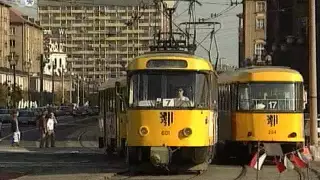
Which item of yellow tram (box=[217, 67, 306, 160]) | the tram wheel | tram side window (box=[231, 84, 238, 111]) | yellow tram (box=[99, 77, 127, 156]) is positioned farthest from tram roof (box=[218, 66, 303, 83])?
Result: the tram wheel

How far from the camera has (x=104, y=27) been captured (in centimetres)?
7200

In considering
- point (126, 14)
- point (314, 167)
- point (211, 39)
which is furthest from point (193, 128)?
point (126, 14)

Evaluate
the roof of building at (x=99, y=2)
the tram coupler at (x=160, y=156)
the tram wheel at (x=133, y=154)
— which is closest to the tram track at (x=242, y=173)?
the tram coupler at (x=160, y=156)

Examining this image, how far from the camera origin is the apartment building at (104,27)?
154 feet

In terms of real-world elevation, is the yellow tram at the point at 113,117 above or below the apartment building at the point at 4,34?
below

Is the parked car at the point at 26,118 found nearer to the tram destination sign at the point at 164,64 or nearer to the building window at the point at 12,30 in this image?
the tram destination sign at the point at 164,64

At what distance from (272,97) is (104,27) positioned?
150 ft

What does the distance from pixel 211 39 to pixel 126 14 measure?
12.1m

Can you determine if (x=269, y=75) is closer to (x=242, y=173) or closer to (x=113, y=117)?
(x=242, y=173)

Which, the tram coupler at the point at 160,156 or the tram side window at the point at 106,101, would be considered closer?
the tram coupler at the point at 160,156

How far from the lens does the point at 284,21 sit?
81812mm

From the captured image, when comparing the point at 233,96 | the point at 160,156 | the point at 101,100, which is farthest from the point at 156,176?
the point at 101,100

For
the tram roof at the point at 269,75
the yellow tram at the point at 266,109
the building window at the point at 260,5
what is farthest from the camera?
the building window at the point at 260,5

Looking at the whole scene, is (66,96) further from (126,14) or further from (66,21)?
(126,14)
